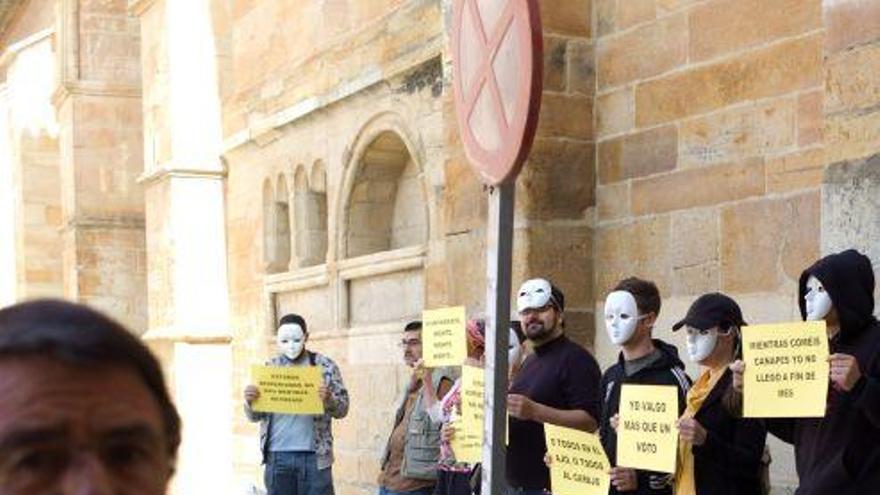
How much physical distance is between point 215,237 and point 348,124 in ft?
11.4

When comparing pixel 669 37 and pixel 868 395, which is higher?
pixel 669 37

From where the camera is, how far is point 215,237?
46.2 feet

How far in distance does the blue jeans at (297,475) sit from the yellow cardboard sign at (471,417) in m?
1.97

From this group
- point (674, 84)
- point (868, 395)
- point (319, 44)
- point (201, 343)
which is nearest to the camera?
point (868, 395)

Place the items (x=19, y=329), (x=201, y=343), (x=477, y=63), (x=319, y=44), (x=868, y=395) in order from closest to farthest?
1. (x=19, y=329)
2. (x=477, y=63)
3. (x=868, y=395)
4. (x=319, y=44)
5. (x=201, y=343)

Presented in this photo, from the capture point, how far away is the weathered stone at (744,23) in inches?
246

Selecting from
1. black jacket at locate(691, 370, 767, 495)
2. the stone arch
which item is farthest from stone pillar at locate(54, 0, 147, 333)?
black jacket at locate(691, 370, 767, 495)

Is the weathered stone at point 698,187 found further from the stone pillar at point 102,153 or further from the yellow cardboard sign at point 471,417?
the stone pillar at point 102,153

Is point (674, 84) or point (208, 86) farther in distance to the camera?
point (208, 86)

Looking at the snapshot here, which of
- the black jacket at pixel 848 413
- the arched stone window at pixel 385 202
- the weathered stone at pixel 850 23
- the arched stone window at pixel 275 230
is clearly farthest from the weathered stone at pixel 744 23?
the arched stone window at pixel 275 230

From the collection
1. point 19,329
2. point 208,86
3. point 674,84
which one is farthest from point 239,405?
point 19,329

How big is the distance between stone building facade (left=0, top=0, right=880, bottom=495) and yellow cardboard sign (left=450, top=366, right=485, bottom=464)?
4.97 ft

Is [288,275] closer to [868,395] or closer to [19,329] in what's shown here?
[868,395]

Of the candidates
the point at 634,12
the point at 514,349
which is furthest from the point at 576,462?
the point at 634,12
